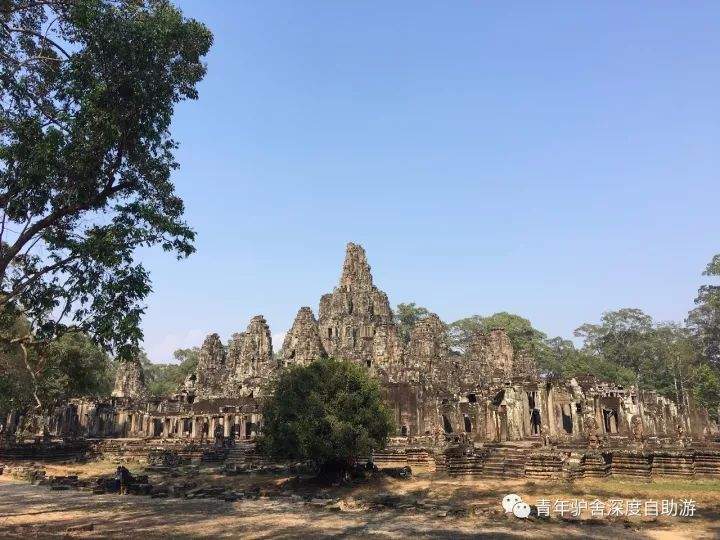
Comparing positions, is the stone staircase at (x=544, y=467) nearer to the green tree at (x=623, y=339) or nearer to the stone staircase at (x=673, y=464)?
the stone staircase at (x=673, y=464)

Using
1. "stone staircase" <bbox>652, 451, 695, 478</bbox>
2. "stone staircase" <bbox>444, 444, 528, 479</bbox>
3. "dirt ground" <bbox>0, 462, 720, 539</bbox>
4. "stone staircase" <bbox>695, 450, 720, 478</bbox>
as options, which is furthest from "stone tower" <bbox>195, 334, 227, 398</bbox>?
"stone staircase" <bbox>695, 450, 720, 478</bbox>

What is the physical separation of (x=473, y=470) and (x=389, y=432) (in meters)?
3.60

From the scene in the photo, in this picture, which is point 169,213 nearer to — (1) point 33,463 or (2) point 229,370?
(1) point 33,463

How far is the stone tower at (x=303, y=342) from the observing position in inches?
1731

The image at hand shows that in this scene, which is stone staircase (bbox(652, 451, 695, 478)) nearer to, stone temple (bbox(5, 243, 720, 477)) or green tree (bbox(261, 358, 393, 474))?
stone temple (bbox(5, 243, 720, 477))

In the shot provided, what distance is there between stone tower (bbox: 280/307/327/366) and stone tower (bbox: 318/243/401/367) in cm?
385

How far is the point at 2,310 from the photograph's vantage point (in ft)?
42.9

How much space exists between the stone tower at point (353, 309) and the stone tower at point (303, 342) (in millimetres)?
3854

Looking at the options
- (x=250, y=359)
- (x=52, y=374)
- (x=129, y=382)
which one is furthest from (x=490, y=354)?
(x=52, y=374)

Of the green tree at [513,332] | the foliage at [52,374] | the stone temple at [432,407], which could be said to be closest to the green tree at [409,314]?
the green tree at [513,332]

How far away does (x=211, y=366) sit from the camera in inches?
1953

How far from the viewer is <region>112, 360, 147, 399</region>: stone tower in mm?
49969

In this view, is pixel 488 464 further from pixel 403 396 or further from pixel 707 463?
pixel 403 396

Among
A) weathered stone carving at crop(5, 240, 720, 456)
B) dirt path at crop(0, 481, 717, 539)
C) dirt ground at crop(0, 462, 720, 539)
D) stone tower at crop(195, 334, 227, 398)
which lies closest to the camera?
dirt path at crop(0, 481, 717, 539)
